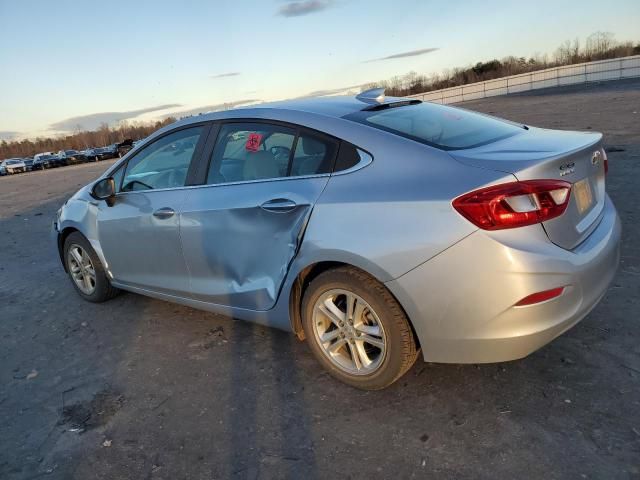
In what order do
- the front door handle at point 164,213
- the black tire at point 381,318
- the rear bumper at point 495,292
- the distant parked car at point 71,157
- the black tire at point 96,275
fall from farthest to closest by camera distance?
the distant parked car at point 71,157 < the black tire at point 96,275 < the front door handle at point 164,213 < the black tire at point 381,318 < the rear bumper at point 495,292

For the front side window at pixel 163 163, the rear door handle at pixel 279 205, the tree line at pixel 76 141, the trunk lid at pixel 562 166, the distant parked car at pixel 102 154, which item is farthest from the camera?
the tree line at pixel 76 141

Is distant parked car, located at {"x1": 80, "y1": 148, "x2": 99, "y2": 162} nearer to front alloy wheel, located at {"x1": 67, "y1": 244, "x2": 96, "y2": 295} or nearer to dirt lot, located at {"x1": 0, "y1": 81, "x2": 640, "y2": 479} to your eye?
front alloy wheel, located at {"x1": 67, "y1": 244, "x2": 96, "y2": 295}

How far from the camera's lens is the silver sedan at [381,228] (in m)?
2.46

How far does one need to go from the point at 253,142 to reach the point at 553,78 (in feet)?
146

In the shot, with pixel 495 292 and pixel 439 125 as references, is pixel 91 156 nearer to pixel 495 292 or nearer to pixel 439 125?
pixel 439 125

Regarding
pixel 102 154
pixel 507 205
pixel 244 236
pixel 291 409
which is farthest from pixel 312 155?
pixel 102 154

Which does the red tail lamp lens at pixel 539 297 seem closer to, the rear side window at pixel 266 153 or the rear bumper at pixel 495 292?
the rear bumper at pixel 495 292

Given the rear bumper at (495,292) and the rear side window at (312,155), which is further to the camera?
the rear side window at (312,155)

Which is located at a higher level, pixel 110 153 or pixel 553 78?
pixel 110 153

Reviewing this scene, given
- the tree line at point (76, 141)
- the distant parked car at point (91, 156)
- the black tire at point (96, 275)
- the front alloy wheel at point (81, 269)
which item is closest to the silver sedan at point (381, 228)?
the black tire at point (96, 275)

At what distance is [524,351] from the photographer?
8.39 ft

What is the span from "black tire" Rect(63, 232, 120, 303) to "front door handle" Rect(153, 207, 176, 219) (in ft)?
3.88

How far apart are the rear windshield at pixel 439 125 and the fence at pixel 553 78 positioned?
104 ft

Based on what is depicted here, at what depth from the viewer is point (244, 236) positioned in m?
3.32
